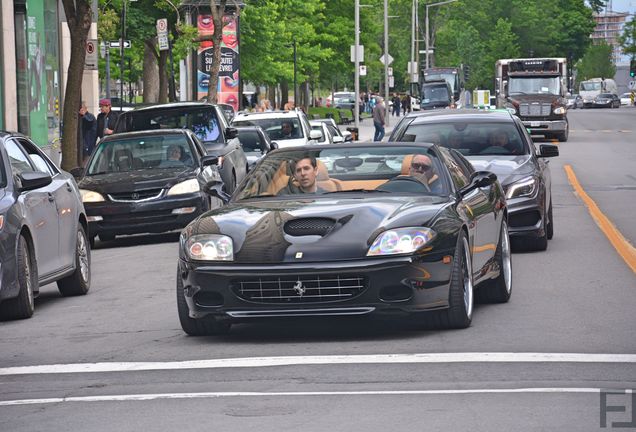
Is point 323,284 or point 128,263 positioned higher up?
point 323,284

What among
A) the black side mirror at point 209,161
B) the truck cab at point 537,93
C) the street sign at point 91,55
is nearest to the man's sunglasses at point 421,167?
the black side mirror at point 209,161

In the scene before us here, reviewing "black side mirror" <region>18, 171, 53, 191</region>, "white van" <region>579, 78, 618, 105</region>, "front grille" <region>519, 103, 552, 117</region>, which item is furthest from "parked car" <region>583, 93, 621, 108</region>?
"black side mirror" <region>18, 171, 53, 191</region>

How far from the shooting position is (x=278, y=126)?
33312mm

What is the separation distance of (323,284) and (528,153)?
7.61 metres

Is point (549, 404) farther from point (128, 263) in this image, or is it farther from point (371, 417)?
point (128, 263)

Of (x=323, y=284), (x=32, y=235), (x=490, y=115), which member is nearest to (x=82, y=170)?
(x=490, y=115)

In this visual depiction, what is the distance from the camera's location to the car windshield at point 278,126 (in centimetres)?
3275

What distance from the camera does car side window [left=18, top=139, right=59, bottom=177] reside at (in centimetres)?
1341

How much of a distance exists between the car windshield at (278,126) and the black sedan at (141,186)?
459 inches

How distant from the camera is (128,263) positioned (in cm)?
1723

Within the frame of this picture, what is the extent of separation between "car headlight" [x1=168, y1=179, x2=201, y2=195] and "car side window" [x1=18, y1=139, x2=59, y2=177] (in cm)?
570

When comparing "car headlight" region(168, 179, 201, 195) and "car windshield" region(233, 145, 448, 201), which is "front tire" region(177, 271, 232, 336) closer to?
"car windshield" region(233, 145, 448, 201)

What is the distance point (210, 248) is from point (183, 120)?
15044mm

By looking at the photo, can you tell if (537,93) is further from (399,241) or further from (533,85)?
(399,241)
